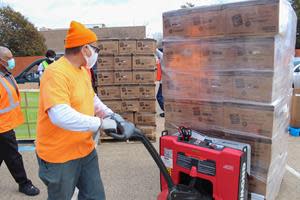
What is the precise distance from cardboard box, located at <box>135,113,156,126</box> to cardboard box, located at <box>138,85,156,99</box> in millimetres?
363

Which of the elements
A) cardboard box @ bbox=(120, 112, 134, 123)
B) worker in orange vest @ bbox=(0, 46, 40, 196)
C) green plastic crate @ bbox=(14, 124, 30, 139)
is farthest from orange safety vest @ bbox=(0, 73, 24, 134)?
cardboard box @ bbox=(120, 112, 134, 123)

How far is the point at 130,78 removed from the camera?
5.91m

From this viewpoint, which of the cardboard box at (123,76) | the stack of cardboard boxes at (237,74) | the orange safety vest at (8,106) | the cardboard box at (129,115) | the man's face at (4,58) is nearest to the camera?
the stack of cardboard boxes at (237,74)

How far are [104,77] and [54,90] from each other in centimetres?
385

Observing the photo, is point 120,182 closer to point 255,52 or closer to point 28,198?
point 28,198

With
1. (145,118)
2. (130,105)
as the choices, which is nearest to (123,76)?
(130,105)

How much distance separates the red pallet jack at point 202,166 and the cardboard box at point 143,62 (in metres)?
2.97

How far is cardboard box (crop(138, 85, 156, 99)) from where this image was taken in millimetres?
5906

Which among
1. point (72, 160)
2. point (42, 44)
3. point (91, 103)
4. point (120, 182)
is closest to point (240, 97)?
A: point (91, 103)

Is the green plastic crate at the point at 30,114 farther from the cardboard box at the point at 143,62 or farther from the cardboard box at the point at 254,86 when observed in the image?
the cardboard box at the point at 254,86

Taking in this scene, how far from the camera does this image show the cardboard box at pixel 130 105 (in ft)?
19.6

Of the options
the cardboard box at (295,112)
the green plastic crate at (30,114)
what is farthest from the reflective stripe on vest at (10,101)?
the cardboard box at (295,112)

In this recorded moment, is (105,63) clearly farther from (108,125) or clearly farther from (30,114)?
(108,125)

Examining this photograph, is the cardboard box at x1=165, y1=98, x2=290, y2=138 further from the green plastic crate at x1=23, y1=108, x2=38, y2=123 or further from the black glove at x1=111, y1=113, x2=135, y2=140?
the green plastic crate at x1=23, y1=108, x2=38, y2=123
